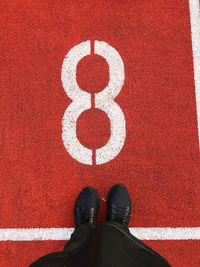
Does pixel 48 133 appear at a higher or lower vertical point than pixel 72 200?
higher

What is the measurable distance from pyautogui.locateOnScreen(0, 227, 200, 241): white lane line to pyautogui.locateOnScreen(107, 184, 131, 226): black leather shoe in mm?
122

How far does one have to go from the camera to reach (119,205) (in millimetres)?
1445

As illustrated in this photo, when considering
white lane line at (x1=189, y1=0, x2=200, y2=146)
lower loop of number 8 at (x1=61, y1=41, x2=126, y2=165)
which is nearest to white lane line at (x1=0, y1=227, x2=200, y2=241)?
lower loop of number 8 at (x1=61, y1=41, x2=126, y2=165)

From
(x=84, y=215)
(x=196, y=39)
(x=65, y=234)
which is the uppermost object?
(x=196, y=39)

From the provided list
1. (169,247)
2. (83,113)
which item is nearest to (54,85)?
(83,113)

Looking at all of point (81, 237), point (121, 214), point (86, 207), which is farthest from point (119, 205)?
point (81, 237)

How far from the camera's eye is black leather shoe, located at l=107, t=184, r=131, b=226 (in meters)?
1.44

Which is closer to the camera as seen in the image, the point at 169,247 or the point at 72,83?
the point at 169,247

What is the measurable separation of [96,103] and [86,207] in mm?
630

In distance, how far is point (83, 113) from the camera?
1.53 metres

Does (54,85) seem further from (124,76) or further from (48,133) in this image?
(124,76)

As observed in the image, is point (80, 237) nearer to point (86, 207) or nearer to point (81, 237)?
point (81, 237)

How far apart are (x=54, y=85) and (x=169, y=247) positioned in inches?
46.8

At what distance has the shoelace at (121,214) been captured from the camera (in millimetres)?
1436
